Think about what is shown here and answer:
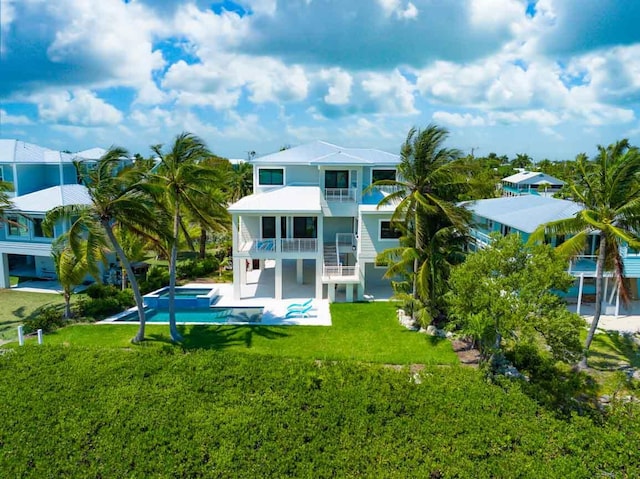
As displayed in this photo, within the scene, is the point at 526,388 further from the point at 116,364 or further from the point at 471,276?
the point at 116,364

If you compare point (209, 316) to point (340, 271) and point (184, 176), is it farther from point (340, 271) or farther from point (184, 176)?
point (184, 176)

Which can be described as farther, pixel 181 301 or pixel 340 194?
pixel 340 194

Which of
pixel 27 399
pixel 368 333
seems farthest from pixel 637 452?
pixel 27 399

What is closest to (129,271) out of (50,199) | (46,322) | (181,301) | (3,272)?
(46,322)

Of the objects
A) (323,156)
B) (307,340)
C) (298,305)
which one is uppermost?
(323,156)

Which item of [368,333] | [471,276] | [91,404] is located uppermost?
[471,276]

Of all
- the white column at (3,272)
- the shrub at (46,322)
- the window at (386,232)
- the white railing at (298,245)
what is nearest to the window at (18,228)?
the white column at (3,272)

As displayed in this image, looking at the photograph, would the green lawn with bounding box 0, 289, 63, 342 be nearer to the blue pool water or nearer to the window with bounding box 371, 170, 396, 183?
the blue pool water
